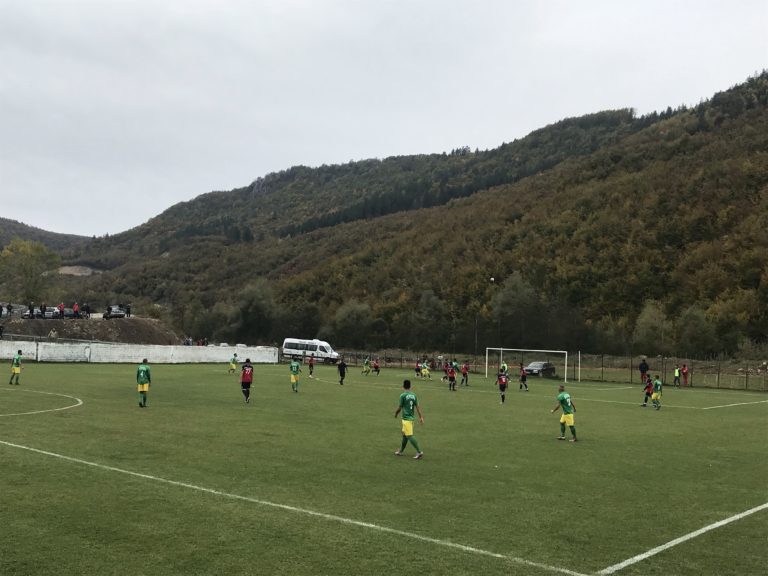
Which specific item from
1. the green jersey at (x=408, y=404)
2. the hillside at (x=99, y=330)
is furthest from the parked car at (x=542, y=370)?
the green jersey at (x=408, y=404)

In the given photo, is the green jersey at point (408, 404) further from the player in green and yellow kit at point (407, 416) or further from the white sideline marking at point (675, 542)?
the white sideline marking at point (675, 542)

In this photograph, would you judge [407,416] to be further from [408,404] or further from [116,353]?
[116,353]

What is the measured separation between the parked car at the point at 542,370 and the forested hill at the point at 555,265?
12872mm

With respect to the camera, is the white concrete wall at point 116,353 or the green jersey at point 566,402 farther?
the white concrete wall at point 116,353

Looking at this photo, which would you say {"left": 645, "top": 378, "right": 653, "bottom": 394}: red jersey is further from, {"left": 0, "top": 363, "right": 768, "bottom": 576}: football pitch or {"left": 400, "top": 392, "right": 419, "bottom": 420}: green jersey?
{"left": 400, "top": 392, "right": 419, "bottom": 420}: green jersey

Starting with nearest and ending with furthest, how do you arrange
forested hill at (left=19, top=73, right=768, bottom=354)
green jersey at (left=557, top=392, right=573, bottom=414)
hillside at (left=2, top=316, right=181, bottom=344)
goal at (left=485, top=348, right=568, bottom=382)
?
green jersey at (left=557, top=392, right=573, bottom=414) → goal at (left=485, top=348, right=568, bottom=382) → hillside at (left=2, top=316, right=181, bottom=344) → forested hill at (left=19, top=73, right=768, bottom=354)

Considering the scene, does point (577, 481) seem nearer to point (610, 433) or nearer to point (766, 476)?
point (766, 476)

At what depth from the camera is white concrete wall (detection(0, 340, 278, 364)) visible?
50.1 metres

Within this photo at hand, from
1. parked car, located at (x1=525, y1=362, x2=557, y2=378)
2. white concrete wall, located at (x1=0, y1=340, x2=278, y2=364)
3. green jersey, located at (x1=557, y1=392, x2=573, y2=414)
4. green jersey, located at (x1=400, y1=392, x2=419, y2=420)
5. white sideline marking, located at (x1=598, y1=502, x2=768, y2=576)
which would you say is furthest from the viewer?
parked car, located at (x1=525, y1=362, x2=557, y2=378)

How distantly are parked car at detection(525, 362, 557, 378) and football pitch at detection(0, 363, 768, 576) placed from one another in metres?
35.4

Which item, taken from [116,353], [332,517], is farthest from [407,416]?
[116,353]

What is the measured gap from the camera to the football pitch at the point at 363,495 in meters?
8.57

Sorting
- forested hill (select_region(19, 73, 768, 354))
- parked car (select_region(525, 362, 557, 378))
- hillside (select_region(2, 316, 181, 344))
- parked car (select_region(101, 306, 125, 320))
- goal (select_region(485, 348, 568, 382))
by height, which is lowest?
parked car (select_region(525, 362, 557, 378))

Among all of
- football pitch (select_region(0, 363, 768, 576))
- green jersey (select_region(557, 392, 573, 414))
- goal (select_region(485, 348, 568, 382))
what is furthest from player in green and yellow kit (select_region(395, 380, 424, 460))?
goal (select_region(485, 348, 568, 382))
